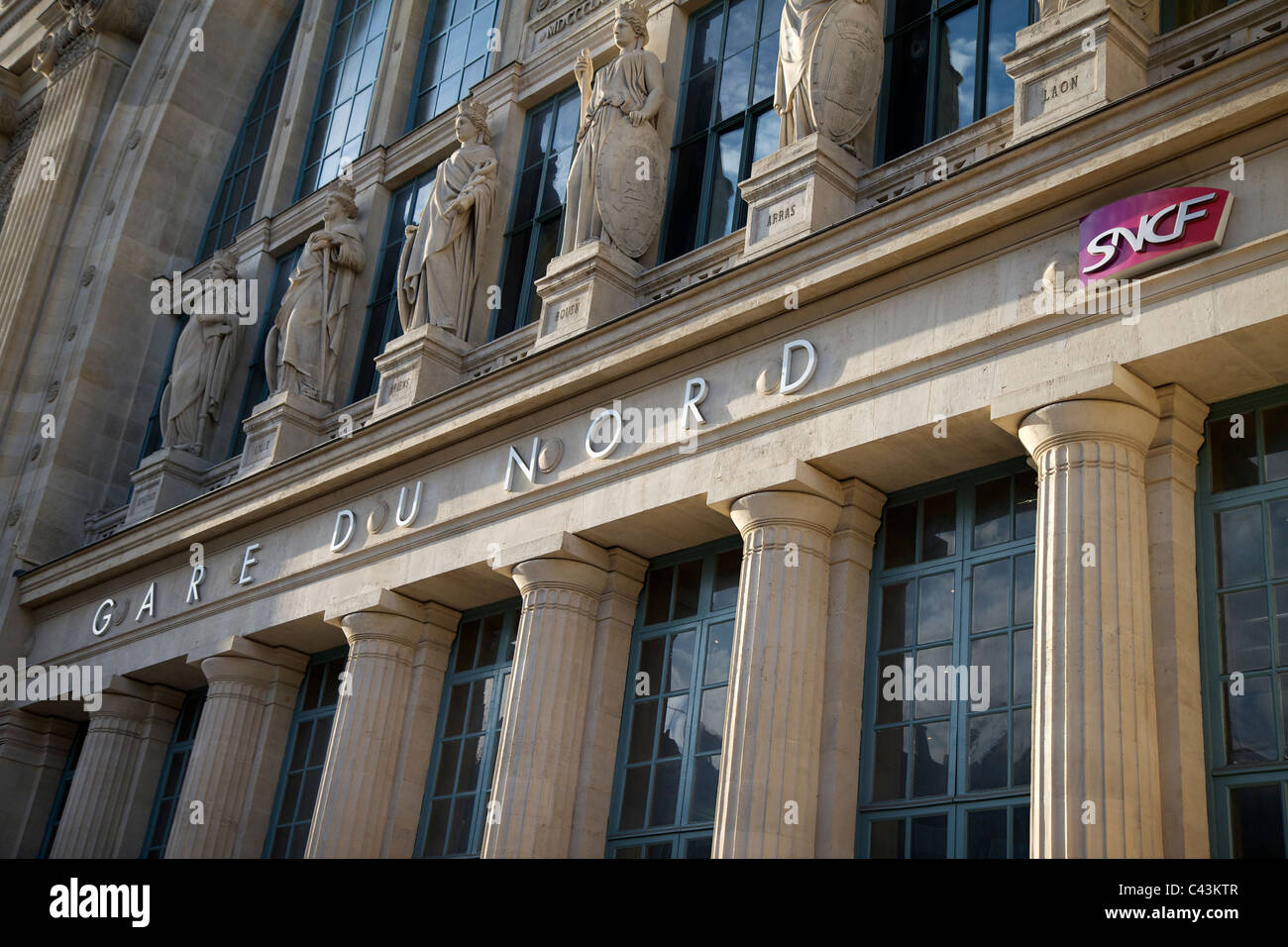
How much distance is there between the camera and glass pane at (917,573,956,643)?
590 inches

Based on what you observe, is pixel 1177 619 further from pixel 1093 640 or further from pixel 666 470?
pixel 666 470

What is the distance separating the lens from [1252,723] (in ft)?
40.9

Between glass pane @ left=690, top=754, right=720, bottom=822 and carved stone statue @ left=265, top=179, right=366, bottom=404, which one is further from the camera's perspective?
carved stone statue @ left=265, top=179, right=366, bottom=404

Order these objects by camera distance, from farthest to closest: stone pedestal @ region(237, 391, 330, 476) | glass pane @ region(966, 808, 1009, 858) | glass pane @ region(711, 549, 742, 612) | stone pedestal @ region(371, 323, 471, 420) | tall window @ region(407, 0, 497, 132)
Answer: tall window @ region(407, 0, 497, 132)
stone pedestal @ region(237, 391, 330, 476)
stone pedestal @ region(371, 323, 471, 420)
glass pane @ region(711, 549, 742, 612)
glass pane @ region(966, 808, 1009, 858)

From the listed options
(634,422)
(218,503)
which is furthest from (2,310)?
(634,422)

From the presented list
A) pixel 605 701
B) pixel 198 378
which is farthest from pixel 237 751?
pixel 198 378

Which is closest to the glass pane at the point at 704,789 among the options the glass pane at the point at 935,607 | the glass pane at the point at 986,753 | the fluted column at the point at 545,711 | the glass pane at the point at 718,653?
the glass pane at the point at 718,653

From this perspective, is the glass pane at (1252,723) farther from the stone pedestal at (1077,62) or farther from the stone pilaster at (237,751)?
the stone pilaster at (237,751)

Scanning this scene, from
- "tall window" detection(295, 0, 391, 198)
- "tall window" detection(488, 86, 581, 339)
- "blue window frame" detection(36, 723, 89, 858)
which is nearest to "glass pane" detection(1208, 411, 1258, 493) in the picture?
"tall window" detection(488, 86, 581, 339)

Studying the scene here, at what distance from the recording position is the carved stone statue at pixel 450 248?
72.7 feet

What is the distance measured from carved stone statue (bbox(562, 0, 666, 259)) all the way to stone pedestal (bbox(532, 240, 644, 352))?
29 centimetres

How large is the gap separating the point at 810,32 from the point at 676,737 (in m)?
8.03

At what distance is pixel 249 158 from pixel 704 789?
20353mm

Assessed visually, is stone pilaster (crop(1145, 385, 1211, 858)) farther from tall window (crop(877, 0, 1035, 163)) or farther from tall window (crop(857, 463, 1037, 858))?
tall window (crop(877, 0, 1035, 163))
